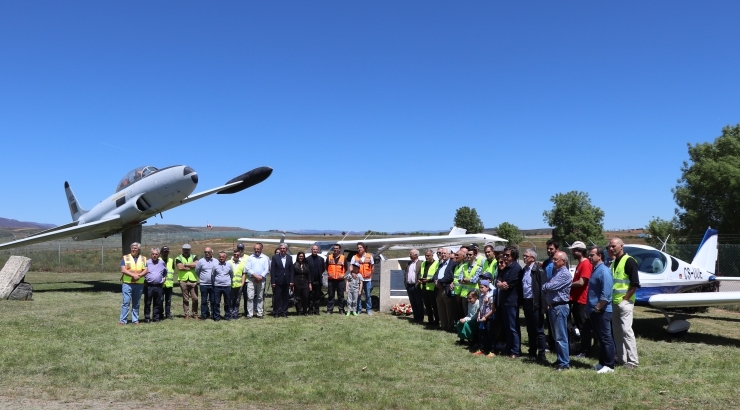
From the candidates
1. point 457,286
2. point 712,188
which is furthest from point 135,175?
point 712,188

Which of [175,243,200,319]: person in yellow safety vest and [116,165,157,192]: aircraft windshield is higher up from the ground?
[116,165,157,192]: aircraft windshield

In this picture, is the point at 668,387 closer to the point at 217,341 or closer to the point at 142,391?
the point at 142,391

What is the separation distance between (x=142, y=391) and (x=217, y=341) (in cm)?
278

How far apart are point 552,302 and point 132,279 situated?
24.7 ft

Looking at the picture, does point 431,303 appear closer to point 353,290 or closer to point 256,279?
point 353,290

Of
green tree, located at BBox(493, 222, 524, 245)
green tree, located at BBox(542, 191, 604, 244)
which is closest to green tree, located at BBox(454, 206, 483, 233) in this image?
green tree, located at BBox(493, 222, 524, 245)

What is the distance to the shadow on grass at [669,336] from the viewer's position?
9086mm

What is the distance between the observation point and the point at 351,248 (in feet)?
48.0

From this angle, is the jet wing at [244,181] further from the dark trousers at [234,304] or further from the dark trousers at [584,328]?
the dark trousers at [584,328]

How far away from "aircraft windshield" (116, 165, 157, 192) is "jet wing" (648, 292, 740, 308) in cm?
1469

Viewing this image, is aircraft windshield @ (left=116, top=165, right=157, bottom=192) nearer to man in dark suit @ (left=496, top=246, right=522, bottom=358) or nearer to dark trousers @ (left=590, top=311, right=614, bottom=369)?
man in dark suit @ (left=496, top=246, right=522, bottom=358)

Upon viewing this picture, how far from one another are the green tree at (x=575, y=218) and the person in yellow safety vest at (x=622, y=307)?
1529 inches

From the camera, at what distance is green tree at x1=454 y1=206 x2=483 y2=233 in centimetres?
6606

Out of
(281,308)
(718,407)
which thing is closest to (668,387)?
(718,407)
